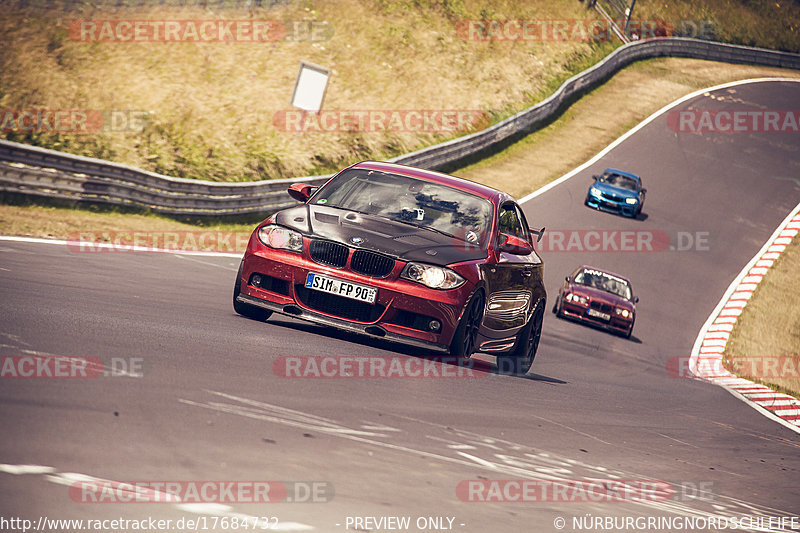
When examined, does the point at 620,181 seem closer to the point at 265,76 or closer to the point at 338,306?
the point at 265,76

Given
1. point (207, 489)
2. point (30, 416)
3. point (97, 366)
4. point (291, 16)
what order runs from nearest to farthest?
1. point (207, 489)
2. point (30, 416)
3. point (97, 366)
4. point (291, 16)

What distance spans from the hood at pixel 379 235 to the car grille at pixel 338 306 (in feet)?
1.51

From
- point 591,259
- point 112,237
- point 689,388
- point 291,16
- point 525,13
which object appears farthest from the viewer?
point 525,13

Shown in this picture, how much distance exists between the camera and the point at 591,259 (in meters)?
23.6

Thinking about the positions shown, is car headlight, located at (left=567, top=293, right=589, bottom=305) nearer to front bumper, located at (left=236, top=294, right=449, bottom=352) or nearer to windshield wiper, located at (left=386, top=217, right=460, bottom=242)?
windshield wiper, located at (left=386, top=217, right=460, bottom=242)

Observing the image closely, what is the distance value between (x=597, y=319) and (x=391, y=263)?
1060 centimetres

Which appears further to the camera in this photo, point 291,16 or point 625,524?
point 291,16

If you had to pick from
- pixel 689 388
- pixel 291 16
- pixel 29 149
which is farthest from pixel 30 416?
pixel 291 16

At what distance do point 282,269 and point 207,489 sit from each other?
3.90 metres

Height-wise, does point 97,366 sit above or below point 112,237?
above

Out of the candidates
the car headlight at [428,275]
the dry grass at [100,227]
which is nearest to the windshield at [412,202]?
the car headlight at [428,275]

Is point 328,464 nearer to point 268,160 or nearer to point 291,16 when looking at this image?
point 268,160

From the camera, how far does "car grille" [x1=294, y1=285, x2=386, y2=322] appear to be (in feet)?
25.6

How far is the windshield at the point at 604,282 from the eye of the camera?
18.4m
